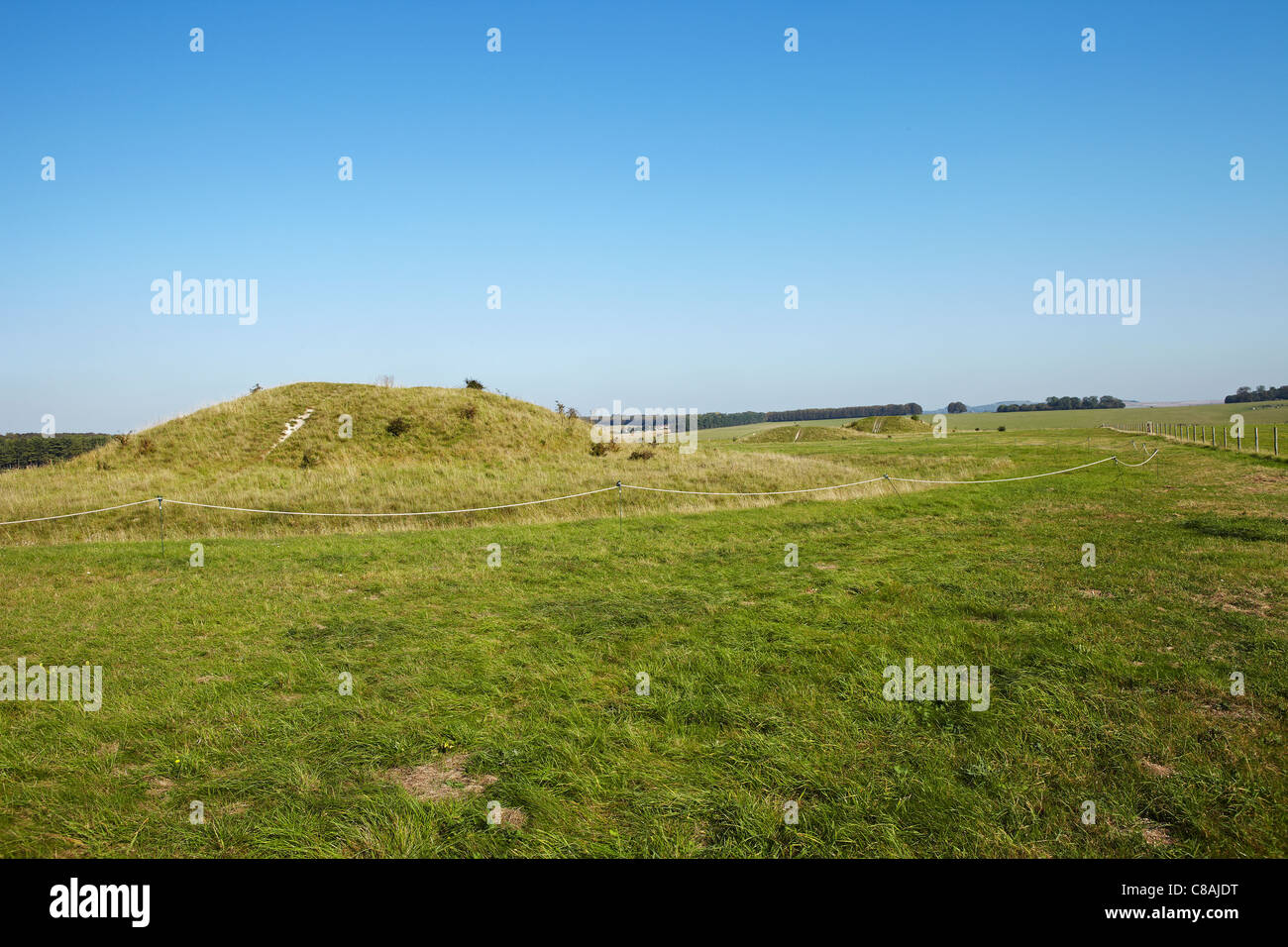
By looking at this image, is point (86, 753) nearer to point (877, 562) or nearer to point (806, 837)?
point (806, 837)

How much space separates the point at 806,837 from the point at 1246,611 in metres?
8.30

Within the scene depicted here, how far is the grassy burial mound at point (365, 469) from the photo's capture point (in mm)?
21375

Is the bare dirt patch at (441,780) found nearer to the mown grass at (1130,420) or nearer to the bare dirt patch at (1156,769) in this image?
the bare dirt patch at (1156,769)

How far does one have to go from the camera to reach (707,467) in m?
30.6

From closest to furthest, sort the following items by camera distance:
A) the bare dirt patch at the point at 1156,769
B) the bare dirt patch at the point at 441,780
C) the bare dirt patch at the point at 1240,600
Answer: the bare dirt patch at the point at 1156,769 → the bare dirt patch at the point at 441,780 → the bare dirt patch at the point at 1240,600

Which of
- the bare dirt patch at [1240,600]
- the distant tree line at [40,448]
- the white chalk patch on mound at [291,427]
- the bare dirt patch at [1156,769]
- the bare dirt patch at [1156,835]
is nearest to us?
the bare dirt patch at [1156,835]

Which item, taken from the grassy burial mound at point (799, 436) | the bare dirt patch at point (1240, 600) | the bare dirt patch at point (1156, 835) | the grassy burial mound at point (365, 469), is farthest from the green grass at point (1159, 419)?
the bare dirt patch at point (1156, 835)

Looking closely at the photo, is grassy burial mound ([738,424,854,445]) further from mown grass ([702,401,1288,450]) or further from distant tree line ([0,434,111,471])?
distant tree line ([0,434,111,471])

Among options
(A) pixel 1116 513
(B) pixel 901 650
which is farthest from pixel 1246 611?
(A) pixel 1116 513

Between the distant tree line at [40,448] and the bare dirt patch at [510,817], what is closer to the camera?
the bare dirt patch at [510,817]

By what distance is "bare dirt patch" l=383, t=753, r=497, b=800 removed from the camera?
491 centimetres

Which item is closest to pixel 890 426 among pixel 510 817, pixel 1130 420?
pixel 1130 420

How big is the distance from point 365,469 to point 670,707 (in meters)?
27.3

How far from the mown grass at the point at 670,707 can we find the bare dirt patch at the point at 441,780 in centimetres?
12
